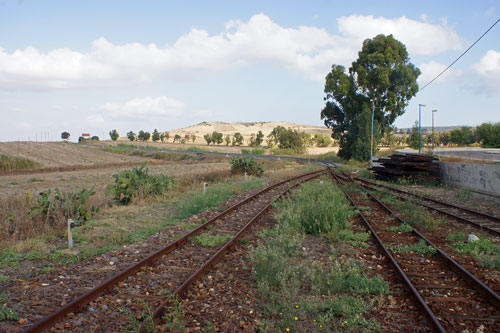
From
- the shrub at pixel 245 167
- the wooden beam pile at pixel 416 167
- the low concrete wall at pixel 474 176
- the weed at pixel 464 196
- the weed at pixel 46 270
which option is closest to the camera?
the weed at pixel 46 270

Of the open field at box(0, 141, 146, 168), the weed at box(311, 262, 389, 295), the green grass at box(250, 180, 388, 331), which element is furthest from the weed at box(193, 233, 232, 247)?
the open field at box(0, 141, 146, 168)

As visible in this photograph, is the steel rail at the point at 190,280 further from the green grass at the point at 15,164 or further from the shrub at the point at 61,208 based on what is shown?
the green grass at the point at 15,164

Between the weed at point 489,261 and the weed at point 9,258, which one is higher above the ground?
the weed at point 9,258

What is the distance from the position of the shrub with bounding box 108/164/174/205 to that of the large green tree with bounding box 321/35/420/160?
3812 cm

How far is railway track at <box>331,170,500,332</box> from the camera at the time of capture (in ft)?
16.1

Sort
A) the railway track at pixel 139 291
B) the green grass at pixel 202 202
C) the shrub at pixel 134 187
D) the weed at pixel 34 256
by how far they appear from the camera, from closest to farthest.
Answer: the railway track at pixel 139 291, the weed at pixel 34 256, the green grass at pixel 202 202, the shrub at pixel 134 187

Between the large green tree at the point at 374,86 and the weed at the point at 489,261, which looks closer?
the weed at the point at 489,261

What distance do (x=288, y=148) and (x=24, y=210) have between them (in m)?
70.6

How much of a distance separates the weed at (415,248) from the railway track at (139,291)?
3.58 meters

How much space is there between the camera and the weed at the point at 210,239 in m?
8.75

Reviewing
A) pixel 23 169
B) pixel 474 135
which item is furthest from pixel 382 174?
pixel 474 135

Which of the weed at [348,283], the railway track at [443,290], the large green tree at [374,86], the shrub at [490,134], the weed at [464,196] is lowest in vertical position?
the weed at [464,196]

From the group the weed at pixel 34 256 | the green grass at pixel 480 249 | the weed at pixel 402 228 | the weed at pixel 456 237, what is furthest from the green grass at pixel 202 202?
the green grass at pixel 480 249

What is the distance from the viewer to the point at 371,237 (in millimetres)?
9555
